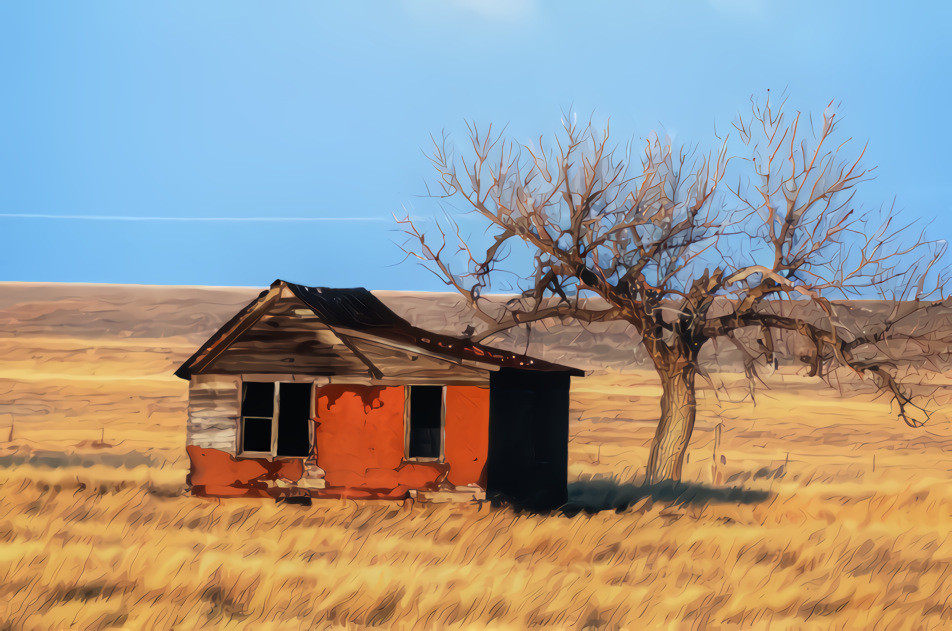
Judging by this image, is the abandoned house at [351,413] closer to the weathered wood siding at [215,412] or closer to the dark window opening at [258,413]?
the weathered wood siding at [215,412]

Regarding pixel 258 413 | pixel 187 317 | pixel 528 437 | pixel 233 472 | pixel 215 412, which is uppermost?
pixel 187 317

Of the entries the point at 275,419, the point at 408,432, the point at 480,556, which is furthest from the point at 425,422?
the point at 480,556

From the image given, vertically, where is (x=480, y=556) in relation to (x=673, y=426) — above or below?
below

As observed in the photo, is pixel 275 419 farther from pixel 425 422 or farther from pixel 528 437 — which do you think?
pixel 528 437

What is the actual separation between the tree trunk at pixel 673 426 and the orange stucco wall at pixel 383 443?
4761 mm

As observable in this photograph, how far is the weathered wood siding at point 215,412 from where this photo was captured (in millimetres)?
16016

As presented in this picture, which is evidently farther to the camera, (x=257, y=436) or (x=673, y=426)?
(x=673, y=426)

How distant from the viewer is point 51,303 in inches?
3211

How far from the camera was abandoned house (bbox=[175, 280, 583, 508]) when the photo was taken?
15.8 metres

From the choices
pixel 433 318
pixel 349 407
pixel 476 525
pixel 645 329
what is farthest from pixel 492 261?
pixel 433 318

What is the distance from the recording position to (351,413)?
1585cm

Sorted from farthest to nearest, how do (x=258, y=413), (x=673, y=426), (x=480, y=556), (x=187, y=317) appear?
(x=187, y=317)
(x=673, y=426)
(x=258, y=413)
(x=480, y=556)

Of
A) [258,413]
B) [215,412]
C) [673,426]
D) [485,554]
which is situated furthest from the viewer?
[673,426]

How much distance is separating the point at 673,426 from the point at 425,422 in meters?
5.61
